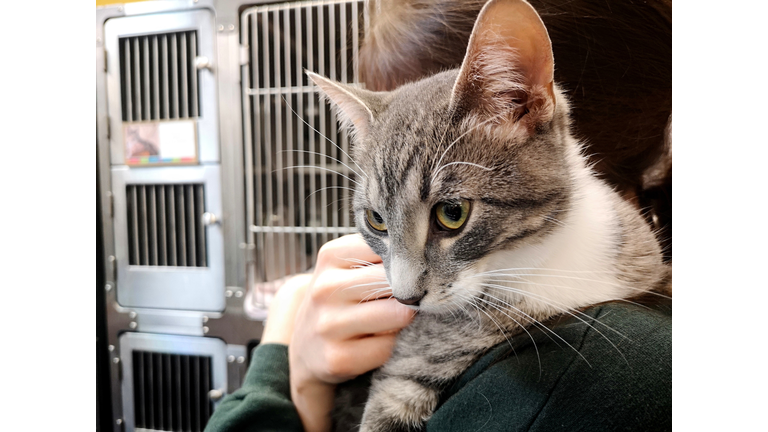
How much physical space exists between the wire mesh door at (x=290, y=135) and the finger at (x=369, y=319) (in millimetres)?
549

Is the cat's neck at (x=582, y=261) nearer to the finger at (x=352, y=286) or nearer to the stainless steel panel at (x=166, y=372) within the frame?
the finger at (x=352, y=286)

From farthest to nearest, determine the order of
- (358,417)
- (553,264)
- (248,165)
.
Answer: (248,165) < (358,417) < (553,264)

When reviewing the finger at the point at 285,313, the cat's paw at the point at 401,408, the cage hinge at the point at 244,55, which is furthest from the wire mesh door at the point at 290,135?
the cat's paw at the point at 401,408

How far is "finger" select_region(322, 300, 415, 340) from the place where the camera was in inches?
19.9

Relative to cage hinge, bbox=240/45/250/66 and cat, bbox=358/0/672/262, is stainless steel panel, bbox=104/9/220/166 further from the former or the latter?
cat, bbox=358/0/672/262

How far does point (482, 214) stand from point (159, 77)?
107 cm

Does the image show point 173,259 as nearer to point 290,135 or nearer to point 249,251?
point 249,251

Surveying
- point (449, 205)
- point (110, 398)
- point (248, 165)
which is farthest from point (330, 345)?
point (110, 398)

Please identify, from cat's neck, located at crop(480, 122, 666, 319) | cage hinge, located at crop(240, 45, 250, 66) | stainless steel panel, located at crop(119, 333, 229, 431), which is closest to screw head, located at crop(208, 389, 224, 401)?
stainless steel panel, located at crop(119, 333, 229, 431)

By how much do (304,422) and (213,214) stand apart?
0.69 m

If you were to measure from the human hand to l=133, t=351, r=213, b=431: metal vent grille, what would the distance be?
2.50 ft

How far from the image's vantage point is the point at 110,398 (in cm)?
124

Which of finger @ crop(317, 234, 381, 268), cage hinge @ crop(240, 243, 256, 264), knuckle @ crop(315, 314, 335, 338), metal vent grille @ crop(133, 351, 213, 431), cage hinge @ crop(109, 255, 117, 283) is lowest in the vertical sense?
metal vent grille @ crop(133, 351, 213, 431)

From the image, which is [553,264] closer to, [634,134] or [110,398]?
[634,134]
